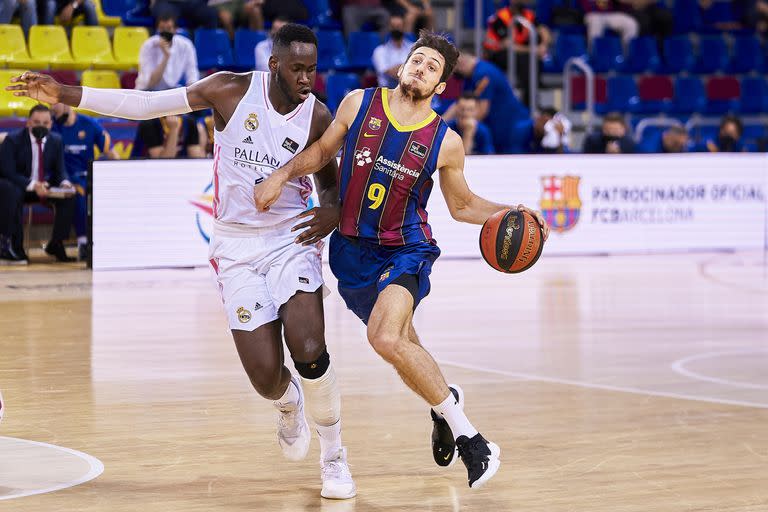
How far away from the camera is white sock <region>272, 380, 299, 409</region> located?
5762 mm

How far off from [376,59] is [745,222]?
5.19m

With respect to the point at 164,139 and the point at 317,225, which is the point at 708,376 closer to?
the point at 317,225

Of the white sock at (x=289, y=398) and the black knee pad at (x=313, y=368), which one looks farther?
the white sock at (x=289, y=398)

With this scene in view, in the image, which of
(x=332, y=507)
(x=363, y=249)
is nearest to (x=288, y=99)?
(x=363, y=249)

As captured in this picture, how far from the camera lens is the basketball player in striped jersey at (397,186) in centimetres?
555

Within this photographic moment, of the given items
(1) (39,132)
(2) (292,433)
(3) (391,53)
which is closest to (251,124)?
(2) (292,433)

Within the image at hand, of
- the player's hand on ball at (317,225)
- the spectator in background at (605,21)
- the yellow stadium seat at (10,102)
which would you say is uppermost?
the spectator in background at (605,21)

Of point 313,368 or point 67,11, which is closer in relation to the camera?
point 313,368

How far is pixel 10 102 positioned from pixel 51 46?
0.96 m

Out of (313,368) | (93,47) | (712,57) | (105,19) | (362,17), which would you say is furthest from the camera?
(712,57)

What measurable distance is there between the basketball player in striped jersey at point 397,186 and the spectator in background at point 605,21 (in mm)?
15177

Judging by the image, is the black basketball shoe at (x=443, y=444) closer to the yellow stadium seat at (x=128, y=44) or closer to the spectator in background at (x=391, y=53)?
the spectator in background at (x=391, y=53)

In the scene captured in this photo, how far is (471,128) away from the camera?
15531 millimetres

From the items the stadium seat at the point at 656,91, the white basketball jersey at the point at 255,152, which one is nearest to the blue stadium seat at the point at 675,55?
the stadium seat at the point at 656,91
